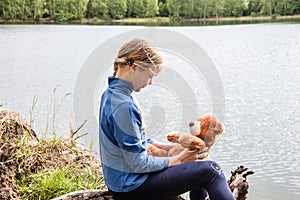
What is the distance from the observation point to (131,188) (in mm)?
1873

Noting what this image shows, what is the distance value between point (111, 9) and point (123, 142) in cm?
1580

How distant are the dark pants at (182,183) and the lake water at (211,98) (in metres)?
0.42

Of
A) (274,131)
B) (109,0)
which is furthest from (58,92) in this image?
(109,0)

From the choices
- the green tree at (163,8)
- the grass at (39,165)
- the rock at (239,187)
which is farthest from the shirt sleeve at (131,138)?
the green tree at (163,8)

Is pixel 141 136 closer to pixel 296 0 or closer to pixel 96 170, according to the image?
pixel 96 170

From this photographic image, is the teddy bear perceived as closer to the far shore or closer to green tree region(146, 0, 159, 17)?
green tree region(146, 0, 159, 17)

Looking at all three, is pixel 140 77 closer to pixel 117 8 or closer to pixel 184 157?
pixel 184 157

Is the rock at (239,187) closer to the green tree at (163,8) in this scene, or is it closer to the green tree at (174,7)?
the green tree at (174,7)

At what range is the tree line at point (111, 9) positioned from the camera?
16.6 meters

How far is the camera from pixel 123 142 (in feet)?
6.00

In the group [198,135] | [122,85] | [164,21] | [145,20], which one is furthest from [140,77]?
[164,21]

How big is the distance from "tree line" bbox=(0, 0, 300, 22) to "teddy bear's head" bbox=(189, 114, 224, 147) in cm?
1312

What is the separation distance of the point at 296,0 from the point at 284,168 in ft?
68.3

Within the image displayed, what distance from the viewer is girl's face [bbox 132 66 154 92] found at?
189cm
